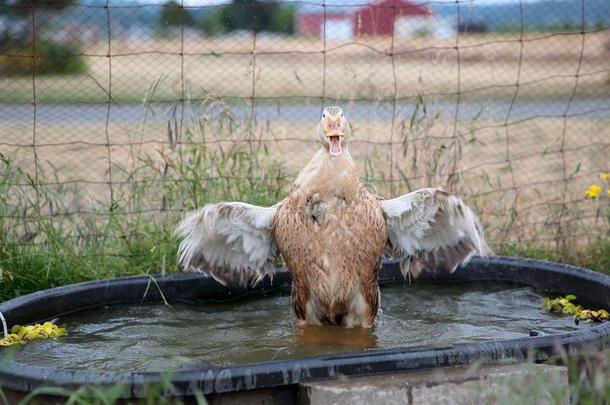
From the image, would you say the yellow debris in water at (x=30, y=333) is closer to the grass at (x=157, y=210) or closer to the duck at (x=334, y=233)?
the grass at (x=157, y=210)

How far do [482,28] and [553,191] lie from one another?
4.95 m

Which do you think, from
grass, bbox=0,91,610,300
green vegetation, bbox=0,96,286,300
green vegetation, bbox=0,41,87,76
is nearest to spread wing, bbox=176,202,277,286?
green vegetation, bbox=0,96,286,300

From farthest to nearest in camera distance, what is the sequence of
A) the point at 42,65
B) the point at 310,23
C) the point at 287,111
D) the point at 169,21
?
the point at 42,65 → the point at 310,23 → the point at 169,21 → the point at 287,111

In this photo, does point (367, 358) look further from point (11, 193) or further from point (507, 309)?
point (11, 193)

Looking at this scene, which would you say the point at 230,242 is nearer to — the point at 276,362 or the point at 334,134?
the point at 334,134

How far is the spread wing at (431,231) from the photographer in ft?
18.0

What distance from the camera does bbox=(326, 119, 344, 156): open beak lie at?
17.4ft

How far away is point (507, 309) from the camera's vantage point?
6215 mm

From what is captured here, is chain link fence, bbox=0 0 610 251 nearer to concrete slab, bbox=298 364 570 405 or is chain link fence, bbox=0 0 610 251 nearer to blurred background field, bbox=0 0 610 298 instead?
blurred background field, bbox=0 0 610 298

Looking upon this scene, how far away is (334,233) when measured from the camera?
18.0 feet

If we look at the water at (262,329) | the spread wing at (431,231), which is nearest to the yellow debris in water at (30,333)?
the water at (262,329)

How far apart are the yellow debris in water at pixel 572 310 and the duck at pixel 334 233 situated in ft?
2.17

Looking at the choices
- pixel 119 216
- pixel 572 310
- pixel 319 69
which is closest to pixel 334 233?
pixel 572 310

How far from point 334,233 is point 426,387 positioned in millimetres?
1412
